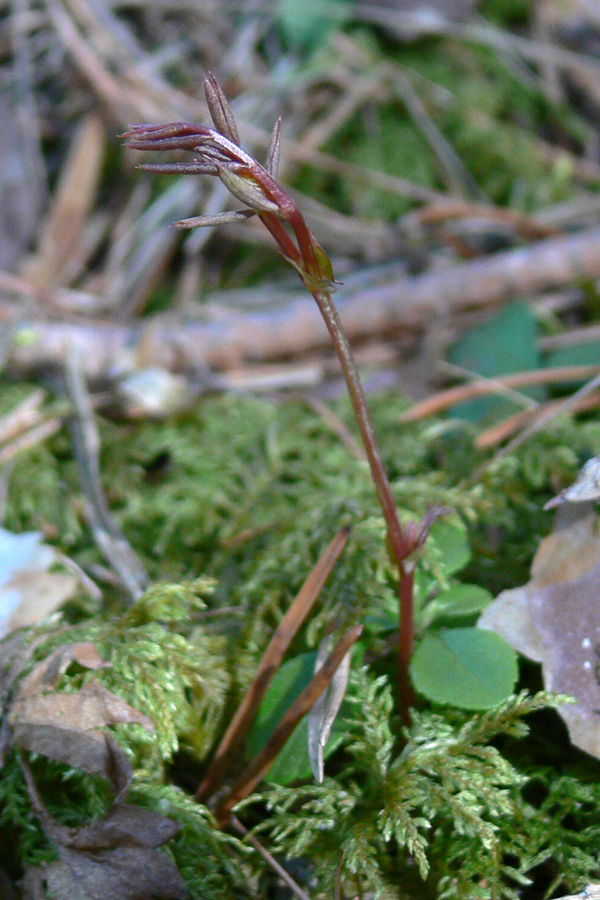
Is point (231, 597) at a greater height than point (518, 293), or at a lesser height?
lesser

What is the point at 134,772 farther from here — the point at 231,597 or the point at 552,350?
the point at 552,350

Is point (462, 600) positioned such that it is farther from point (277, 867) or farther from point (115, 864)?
point (115, 864)

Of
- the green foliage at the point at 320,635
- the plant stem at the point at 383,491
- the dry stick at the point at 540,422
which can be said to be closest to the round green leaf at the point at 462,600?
the green foliage at the point at 320,635

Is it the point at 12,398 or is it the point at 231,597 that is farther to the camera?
the point at 12,398

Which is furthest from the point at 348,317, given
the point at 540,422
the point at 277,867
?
the point at 277,867

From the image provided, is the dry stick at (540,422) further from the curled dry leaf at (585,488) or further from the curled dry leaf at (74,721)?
the curled dry leaf at (74,721)

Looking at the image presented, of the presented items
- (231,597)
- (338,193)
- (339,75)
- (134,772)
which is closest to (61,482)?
(231,597)

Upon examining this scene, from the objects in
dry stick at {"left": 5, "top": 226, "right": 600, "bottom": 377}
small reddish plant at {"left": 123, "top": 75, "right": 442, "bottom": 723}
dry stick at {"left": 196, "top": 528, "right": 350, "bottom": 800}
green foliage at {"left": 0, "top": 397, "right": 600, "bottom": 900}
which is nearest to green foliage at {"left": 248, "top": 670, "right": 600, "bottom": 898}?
green foliage at {"left": 0, "top": 397, "right": 600, "bottom": 900}
